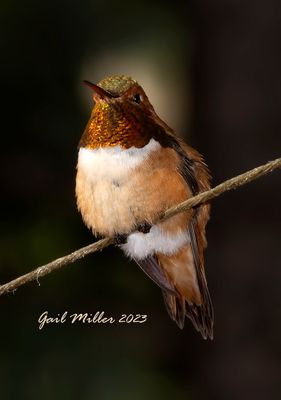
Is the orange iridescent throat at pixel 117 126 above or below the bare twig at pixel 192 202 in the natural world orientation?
above

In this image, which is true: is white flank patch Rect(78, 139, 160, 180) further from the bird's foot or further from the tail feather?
the tail feather

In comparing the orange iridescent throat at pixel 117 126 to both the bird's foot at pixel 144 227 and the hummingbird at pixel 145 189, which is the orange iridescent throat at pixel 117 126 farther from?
the bird's foot at pixel 144 227

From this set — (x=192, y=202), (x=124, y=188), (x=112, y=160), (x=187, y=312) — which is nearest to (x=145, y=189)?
(x=124, y=188)

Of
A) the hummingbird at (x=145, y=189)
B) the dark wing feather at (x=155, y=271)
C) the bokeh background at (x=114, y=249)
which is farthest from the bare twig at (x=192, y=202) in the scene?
the bokeh background at (x=114, y=249)

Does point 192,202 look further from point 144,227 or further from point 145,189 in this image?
point 144,227

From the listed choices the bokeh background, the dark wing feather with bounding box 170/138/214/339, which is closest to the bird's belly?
the dark wing feather with bounding box 170/138/214/339

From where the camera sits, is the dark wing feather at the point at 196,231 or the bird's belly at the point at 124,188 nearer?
the bird's belly at the point at 124,188
